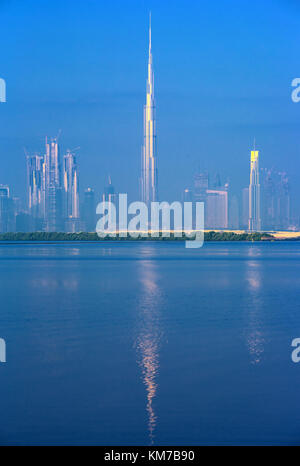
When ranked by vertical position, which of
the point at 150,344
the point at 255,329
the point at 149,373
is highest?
the point at 149,373

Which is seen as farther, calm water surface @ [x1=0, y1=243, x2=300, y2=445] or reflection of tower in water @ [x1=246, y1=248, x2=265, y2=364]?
reflection of tower in water @ [x1=246, y1=248, x2=265, y2=364]

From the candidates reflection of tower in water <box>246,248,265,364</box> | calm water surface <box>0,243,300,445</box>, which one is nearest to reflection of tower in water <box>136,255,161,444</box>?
calm water surface <box>0,243,300,445</box>

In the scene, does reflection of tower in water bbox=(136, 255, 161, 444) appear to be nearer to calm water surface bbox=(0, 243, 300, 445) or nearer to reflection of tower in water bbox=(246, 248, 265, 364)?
calm water surface bbox=(0, 243, 300, 445)

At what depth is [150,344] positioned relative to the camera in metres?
17.5

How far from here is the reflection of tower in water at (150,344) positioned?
37.6 ft

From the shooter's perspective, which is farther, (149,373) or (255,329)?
(255,329)

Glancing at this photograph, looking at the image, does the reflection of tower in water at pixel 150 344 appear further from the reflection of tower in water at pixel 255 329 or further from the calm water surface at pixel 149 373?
the reflection of tower in water at pixel 255 329

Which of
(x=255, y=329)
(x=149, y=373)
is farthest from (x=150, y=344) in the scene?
(x=255, y=329)

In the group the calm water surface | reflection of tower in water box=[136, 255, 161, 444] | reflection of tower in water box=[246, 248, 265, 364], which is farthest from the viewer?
reflection of tower in water box=[246, 248, 265, 364]

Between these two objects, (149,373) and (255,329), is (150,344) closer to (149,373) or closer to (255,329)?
(149,373)

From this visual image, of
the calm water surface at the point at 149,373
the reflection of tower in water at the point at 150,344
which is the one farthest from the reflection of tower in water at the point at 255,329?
the reflection of tower in water at the point at 150,344

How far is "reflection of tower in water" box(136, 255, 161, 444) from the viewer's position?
11.5 metres
